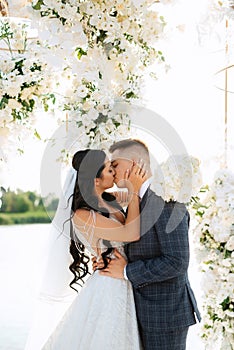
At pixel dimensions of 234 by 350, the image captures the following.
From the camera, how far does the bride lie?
3.23 metres

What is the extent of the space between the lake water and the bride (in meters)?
0.50

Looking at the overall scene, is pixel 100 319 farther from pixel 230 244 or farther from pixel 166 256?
pixel 230 244

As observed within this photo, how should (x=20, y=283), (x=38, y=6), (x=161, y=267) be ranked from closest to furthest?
(x=38, y=6) → (x=161, y=267) → (x=20, y=283)

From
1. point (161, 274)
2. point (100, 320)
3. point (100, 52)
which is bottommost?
point (100, 320)

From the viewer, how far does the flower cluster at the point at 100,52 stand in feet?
9.59

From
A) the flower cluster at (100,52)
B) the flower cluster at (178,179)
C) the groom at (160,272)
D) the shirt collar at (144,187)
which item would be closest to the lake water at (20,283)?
the groom at (160,272)

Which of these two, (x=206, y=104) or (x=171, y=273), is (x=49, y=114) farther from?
(x=206, y=104)

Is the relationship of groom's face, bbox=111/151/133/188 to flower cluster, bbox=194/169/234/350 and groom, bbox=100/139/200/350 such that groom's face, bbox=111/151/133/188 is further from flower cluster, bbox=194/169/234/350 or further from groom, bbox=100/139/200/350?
flower cluster, bbox=194/169/234/350

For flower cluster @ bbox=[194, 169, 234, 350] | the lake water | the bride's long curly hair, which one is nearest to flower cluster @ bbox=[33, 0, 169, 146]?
the bride's long curly hair

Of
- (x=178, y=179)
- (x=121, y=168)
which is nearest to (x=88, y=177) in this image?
(x=121, y=168)

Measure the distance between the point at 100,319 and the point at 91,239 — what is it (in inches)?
16.5

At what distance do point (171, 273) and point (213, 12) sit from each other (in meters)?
1.27

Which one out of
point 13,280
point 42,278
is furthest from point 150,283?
point 13,280

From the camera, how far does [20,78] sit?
9.59 ft
